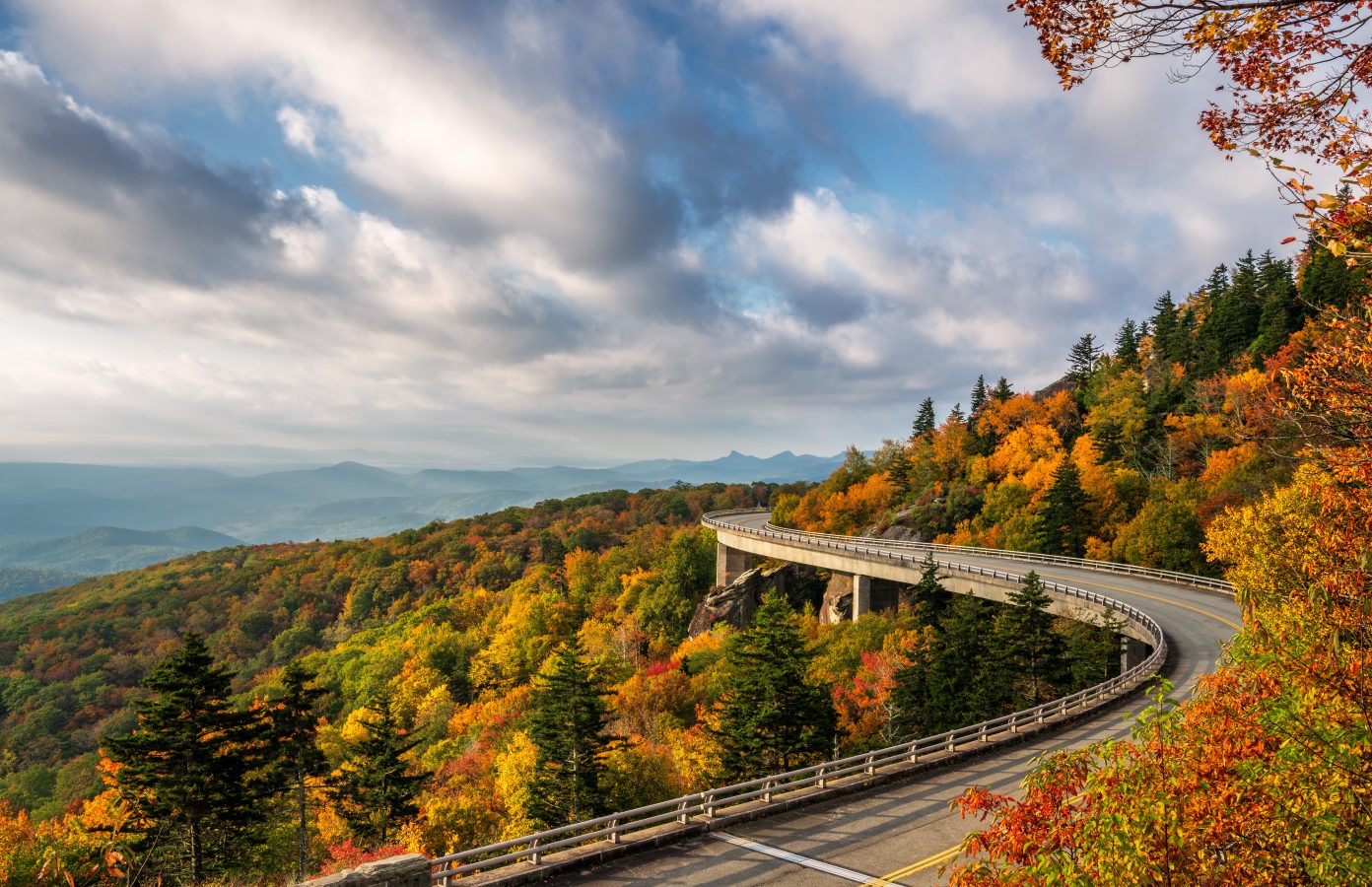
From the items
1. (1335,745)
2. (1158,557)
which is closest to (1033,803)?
(1335,745)

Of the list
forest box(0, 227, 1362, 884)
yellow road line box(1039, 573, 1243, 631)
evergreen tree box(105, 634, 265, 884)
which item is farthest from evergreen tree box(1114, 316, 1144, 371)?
evergreen tree box(105, 634, 265, 884)

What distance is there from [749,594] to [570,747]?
4309 centimetres

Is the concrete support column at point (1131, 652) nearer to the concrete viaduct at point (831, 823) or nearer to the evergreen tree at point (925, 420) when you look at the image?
the concrete viaduct at point (831, 823)

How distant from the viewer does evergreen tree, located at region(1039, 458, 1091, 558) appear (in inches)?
2381

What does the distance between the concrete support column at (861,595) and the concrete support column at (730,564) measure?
75.5 ft

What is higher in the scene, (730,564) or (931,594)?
(931,594)

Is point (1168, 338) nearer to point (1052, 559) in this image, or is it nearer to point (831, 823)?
A: point (1052, 559)

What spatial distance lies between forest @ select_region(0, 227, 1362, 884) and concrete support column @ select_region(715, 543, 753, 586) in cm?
456

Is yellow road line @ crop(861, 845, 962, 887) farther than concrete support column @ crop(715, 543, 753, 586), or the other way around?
Result: concrete support column @ crop(715, 543, 753, 586)

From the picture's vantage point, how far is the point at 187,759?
24.5 m

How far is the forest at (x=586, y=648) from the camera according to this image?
2883 cm

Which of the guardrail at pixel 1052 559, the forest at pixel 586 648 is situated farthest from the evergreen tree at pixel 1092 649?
the guardrail at pixel 1052 559

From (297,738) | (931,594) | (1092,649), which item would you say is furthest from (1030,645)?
(297,738)

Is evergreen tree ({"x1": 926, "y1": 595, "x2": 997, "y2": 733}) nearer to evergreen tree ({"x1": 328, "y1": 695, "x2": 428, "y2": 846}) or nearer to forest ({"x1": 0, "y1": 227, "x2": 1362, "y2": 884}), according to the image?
forest ({"x1": 0, "y1": 227, "x2": 1362, "y2": 884})
